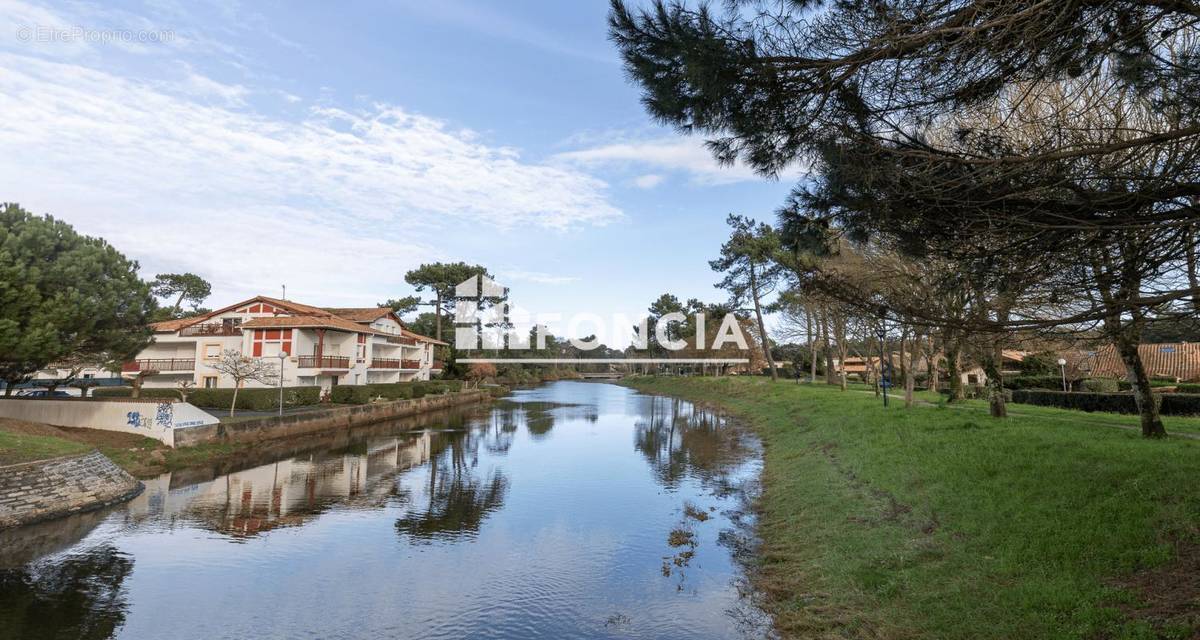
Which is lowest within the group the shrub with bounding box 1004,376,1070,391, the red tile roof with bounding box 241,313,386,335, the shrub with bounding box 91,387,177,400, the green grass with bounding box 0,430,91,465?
the green grass with bounding box 0,430,91,465

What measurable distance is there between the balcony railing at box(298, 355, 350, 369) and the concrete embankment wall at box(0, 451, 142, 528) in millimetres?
20126

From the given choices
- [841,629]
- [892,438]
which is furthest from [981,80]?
[892,438]

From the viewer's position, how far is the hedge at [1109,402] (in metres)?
15.1

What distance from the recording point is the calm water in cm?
787

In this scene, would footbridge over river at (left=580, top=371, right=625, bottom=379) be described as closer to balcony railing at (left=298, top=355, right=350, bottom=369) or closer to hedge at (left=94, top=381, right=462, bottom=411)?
hedge at (left=94, top=381, right=462, bottom=411)

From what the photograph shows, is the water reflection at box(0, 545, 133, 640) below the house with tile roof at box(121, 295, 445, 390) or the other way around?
below

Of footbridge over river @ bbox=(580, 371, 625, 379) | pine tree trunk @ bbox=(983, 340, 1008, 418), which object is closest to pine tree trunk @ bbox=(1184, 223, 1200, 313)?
pine tree trunk @ bbox=(983, 340, 1008, 418)

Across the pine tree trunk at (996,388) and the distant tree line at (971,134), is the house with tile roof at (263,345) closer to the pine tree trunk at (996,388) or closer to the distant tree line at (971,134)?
the pine tree trunk at (996,388)

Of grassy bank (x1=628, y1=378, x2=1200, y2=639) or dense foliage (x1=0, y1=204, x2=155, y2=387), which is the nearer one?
grassy bank (x1=628, y1=378, x2=1200, y2=639)

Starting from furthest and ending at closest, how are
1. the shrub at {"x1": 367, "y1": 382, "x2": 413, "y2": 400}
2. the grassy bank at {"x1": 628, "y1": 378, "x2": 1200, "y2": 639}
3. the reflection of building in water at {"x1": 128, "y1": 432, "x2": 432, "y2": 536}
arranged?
the shrub at {"x1": 367, "y1": 382, "x2": 413, "y2": 400}
the reflection of building in water at {"x1": 128, "y1": 432, "x2": 432, "y2": 536}
the grassy bank at {"x1": 628, "y1": 378, "x2": 1200, "y2": 639}

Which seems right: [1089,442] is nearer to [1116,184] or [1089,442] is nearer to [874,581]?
[874,581]

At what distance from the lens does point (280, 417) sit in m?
24.3

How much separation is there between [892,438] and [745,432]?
12.5m

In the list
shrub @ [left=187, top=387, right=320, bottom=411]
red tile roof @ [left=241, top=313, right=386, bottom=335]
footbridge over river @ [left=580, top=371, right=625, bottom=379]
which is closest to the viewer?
shrub @ [left=187, top=387, right=320, bottom=411]
